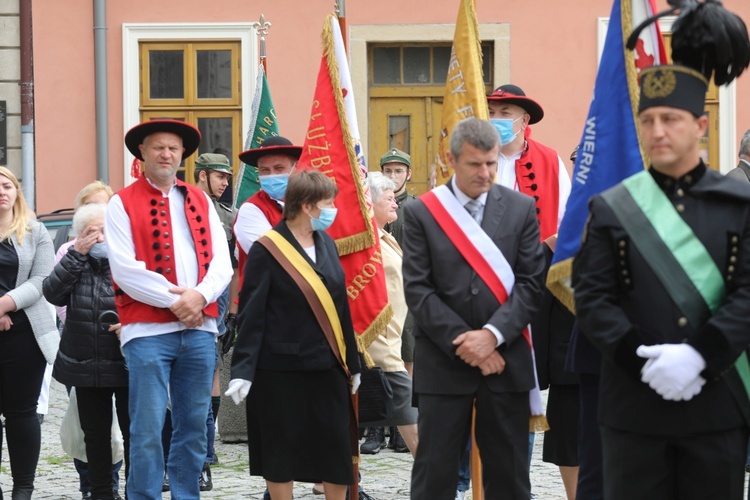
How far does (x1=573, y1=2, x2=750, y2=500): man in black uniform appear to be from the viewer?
14.2ft

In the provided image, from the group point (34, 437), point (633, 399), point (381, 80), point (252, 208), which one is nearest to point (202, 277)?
point (252, 208)

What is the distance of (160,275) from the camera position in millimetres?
6551

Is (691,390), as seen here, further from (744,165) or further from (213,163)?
(213,163)

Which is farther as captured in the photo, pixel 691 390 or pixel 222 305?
pixel 222 305

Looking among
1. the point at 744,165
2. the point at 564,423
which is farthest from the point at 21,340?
the point at 744,165

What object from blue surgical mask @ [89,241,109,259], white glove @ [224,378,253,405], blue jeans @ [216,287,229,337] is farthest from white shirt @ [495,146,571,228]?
blue surgical mask @ [89,241,109,259]

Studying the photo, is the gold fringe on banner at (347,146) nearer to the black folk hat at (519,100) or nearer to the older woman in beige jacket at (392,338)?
the older woman in beige jacket at (392,338)

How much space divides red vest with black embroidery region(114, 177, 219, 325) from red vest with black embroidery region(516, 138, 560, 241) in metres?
1.68

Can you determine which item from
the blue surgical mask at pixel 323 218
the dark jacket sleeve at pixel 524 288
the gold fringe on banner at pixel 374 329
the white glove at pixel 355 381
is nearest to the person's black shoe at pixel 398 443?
the gold fringe on banner at pixel 374 329

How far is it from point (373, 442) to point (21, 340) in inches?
117

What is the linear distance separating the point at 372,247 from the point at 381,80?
28.1 ft

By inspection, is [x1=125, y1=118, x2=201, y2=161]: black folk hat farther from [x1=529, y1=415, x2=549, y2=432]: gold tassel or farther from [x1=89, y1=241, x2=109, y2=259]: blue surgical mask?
[x1=529, y1=415, x2=549, y2=432]: gold tassel

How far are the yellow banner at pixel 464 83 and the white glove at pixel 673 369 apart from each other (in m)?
2.82

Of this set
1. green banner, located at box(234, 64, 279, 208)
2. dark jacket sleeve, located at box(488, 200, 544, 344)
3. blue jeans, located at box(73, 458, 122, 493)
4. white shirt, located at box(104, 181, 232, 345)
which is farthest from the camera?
green banner, located at box(234, 64, 279, 208)
